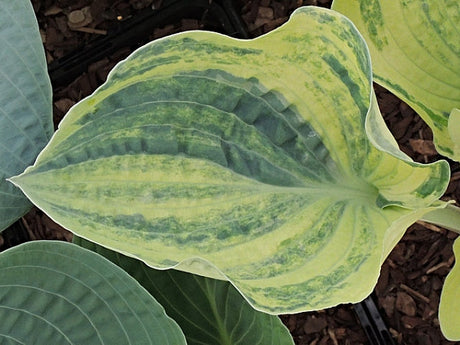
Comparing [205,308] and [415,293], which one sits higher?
[205,308]

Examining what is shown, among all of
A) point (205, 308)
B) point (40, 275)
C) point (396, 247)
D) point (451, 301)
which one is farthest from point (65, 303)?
point (396, 247)

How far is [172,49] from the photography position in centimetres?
43

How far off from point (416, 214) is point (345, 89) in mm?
90

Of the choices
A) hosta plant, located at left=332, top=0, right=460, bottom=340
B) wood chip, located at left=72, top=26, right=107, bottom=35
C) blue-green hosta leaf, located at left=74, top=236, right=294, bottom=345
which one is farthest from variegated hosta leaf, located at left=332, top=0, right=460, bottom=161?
wood chip, located at left=72, top=26, right=107, bottom=35

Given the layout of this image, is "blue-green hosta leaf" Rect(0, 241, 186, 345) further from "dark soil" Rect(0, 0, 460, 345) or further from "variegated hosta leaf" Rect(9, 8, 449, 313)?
"dark soil" Rect(0, 0, 460, 345)

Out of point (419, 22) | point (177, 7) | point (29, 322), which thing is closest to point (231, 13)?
point (177, 7)

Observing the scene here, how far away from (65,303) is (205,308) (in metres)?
0.14

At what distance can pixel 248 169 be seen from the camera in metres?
0.49

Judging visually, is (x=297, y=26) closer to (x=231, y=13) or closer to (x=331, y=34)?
(x=331, y=34)

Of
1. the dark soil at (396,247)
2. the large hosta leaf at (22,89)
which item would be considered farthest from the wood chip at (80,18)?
the large hosta leaf at (22,89)

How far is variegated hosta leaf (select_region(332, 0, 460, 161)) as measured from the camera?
1.76 ft

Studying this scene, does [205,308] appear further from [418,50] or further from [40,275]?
[418,50]

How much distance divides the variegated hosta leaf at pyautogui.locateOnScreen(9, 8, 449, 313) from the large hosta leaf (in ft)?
0.34

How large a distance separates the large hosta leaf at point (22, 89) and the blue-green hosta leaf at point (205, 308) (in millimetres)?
142
